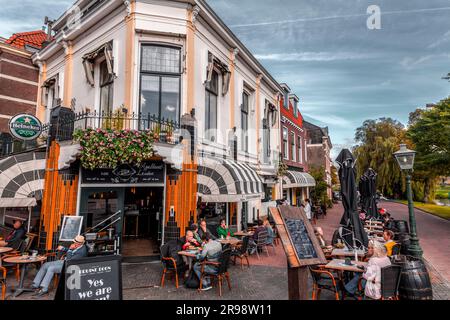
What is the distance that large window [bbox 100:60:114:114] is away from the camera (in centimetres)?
1015

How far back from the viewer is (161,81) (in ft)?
31.6

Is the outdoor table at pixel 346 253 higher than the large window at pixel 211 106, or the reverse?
the large window at pixel 211 106

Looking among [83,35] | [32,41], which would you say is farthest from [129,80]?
[32,41]

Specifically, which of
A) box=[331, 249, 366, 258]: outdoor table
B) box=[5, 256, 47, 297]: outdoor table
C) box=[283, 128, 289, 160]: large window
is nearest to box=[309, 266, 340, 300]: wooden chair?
box=[331, 249, 366, 258]: outdoor table

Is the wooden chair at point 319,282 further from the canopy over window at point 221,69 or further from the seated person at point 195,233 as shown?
the canopy over window at point 221,69

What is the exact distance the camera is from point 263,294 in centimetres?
606

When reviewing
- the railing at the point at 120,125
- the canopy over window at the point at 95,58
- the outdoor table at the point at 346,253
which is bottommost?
the outdoor table at the point at 346,253

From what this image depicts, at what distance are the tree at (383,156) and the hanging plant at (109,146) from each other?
36.2m

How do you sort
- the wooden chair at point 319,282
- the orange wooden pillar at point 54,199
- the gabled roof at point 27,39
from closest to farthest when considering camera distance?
the wooden chair at point 319,282, the orange wooden pillar at point 54,199, the gabled roof at point 27,39

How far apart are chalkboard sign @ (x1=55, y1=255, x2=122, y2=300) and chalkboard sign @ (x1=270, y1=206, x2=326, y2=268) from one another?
2787 millimetres

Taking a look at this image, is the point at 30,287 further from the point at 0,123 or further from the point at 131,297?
the point at 0,123

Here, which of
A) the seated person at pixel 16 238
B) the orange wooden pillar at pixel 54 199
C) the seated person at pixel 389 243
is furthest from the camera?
the orange wooden pillar at pixel 54 199

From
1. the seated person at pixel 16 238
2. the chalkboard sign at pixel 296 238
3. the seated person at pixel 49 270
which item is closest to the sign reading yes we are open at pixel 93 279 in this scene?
the seated person at pixel 49 270

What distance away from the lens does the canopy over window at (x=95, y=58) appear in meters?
9.51
